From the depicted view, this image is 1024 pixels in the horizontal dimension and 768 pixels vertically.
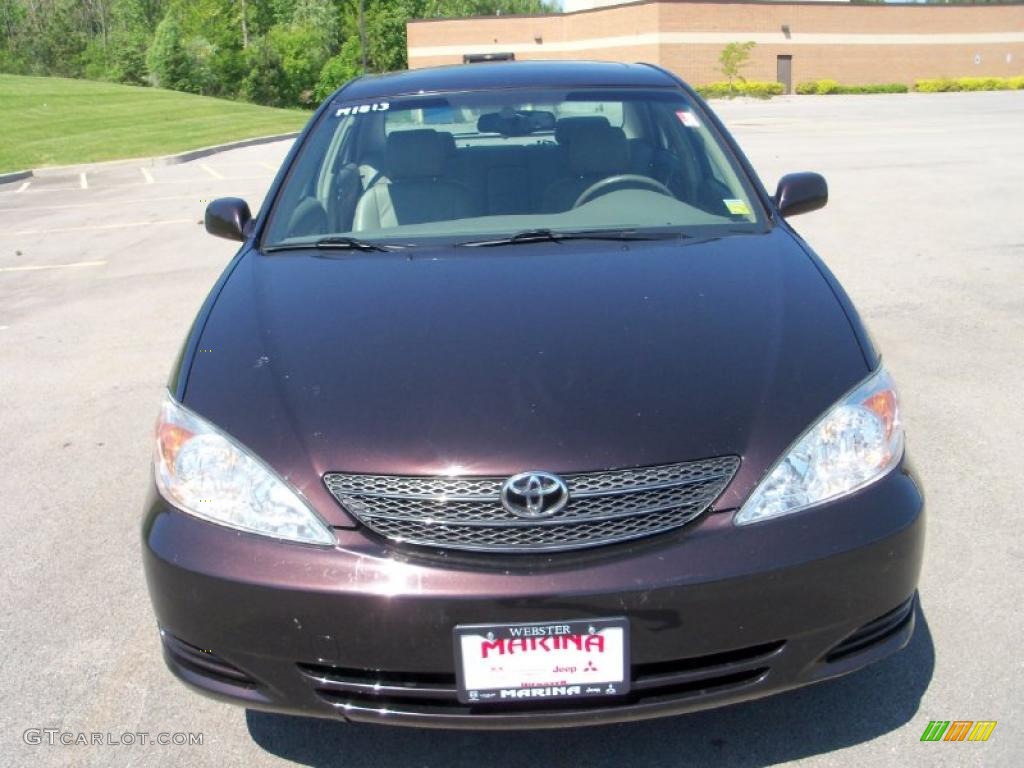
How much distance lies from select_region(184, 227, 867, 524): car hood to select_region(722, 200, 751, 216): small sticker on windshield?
32cm

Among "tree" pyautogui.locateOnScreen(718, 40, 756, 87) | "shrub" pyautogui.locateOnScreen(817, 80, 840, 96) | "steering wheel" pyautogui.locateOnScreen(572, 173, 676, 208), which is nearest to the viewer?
"steering wheel" pyautogui.locateOnScreen(572, 173, 676, 208)

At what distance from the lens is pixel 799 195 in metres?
3.90

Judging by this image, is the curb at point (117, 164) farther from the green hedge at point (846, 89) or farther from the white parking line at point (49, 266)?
the green hedge at point (846, 89)

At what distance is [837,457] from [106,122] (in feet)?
110

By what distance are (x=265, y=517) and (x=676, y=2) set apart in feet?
190

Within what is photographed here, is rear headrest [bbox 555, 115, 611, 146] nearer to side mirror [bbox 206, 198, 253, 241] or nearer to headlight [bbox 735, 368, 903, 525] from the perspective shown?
side mirror [bbox 206, 198, 253, 241]

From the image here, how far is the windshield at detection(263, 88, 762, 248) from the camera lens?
145 inches

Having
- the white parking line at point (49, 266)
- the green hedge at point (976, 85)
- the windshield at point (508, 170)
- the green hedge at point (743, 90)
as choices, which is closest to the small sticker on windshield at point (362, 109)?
the windshield at point (508, 170)

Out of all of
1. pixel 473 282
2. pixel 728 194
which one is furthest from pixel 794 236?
pixel 473 282

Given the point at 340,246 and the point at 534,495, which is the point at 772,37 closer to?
the point at 340,246

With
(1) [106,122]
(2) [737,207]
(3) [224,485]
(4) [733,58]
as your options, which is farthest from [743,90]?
(3) [224,485]

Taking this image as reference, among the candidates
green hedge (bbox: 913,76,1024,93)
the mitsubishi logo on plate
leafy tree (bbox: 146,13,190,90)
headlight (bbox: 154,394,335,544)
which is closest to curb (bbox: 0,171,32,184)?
headlight (bbox: 154,394,335,544)

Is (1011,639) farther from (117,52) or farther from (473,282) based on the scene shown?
(117,52)

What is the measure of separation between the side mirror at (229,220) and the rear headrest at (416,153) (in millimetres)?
572
